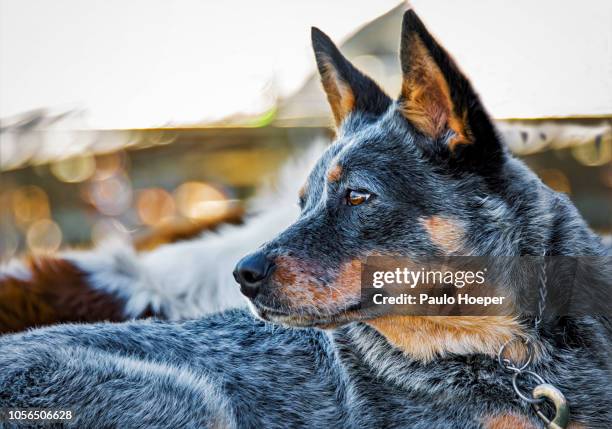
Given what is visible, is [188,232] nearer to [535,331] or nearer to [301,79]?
[301,79]

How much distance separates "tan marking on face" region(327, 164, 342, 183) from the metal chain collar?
733mm

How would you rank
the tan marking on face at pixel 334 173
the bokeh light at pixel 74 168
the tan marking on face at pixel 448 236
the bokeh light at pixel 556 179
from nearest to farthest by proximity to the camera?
1. the tan marking on face at pixel 448 236
2. the tan marking on face at pixel 334 173
3. the bokeh light at pixel 556 179
4. the bokeh light at pixel 74 168

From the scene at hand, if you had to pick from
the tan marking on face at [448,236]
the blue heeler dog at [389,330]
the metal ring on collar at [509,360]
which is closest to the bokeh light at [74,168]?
the blue heeler dog at [389,330]

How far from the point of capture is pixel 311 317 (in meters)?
2.04

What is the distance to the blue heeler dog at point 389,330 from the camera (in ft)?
6.63

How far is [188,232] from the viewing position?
2861mm

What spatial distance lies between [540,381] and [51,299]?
6.44ft

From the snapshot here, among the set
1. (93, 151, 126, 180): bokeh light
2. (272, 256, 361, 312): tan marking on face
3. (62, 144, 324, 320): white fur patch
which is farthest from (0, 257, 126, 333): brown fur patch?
(272, 256, 361, 312): tan marking on face

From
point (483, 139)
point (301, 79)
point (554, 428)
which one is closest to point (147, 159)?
point (301, 79)

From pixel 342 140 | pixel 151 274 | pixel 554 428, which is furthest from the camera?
pixel 151 274

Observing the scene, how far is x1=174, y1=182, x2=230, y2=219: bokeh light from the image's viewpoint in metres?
2.75

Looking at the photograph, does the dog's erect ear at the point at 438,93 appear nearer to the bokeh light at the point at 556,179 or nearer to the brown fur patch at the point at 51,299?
the bokeh light at the point at 556,179

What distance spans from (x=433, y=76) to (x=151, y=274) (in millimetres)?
1525

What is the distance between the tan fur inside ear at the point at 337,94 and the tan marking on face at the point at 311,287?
786mm
